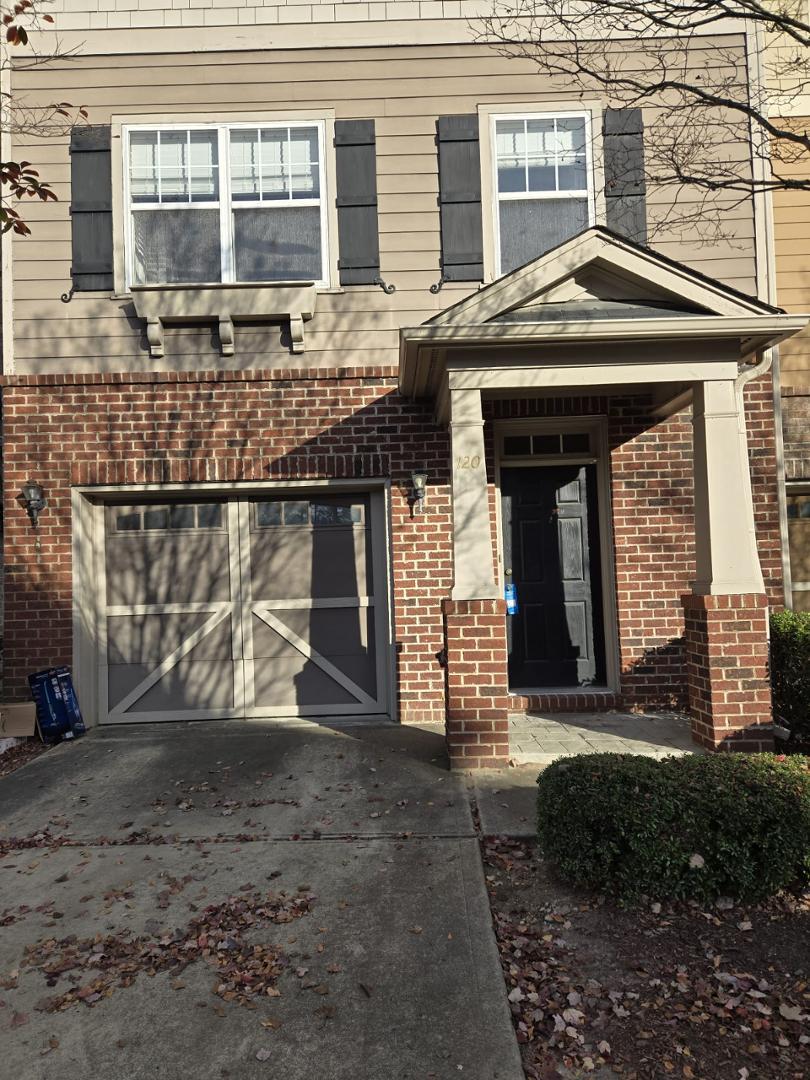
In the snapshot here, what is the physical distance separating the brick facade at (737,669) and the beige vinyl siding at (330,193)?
3.53 m

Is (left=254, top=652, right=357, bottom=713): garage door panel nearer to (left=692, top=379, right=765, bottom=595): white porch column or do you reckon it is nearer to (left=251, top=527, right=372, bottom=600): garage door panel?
(left=251, top=527, right=372, bottom=600): garage door panel

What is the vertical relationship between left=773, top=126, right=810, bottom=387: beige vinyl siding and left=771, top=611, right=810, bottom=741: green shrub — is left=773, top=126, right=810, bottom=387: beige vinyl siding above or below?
above

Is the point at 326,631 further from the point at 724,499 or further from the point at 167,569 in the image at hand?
the point at 724,499

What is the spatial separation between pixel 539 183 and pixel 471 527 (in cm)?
387

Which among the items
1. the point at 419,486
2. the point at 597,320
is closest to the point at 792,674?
the point at 597,320

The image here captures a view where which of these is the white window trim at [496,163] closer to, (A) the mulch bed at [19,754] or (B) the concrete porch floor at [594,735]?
(B) the concrete porch floor at [594,735]

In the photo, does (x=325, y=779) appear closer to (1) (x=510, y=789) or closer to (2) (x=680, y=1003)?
(1) (x=510, y=789)

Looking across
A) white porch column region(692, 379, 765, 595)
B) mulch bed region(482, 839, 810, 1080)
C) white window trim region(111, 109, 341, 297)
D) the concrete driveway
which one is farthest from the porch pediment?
mulch bed region(482, 839, 810, 1080)

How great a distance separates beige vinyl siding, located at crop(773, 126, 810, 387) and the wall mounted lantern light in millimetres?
4108

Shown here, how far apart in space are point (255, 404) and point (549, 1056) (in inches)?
223

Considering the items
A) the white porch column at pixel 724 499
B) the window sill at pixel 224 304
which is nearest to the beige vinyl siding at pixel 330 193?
the window sill at pixel 224 304

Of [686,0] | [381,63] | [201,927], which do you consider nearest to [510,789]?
[201,927]

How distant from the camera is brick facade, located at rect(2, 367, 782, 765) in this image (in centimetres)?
664

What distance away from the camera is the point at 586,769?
361 centimetres
